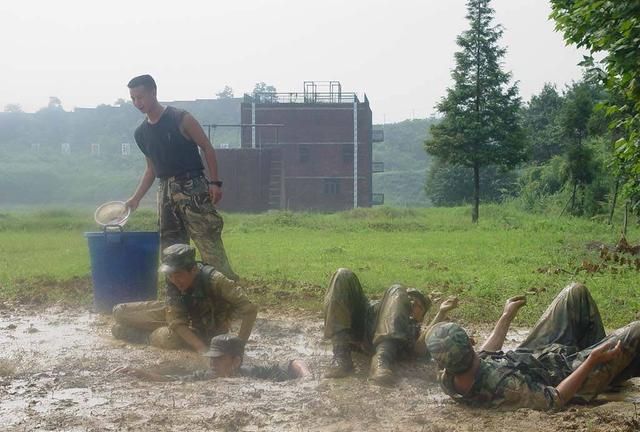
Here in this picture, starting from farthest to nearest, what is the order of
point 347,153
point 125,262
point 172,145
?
point 347,153 → point 125,262 → point 172,145

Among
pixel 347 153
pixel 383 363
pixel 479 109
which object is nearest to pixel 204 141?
pixel 383 363

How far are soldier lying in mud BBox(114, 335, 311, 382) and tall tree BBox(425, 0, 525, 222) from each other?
95.5ft

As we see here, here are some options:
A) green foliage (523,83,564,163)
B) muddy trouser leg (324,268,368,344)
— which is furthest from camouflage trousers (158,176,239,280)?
green foliage (523,83,564,163)

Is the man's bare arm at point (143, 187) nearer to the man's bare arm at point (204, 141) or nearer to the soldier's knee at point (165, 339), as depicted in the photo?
the man's bare arm at point (204, 141)

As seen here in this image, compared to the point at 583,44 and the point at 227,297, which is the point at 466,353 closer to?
the point at 227,297

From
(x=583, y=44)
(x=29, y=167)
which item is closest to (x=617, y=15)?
(x=583, y=44)

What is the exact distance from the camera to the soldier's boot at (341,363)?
590 cm

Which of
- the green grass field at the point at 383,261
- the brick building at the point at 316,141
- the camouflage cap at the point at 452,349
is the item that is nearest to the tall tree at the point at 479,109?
the green grass field at the point at 383,261

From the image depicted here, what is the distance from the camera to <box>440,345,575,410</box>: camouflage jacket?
16.1ft

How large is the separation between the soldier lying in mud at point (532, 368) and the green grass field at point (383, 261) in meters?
3.18

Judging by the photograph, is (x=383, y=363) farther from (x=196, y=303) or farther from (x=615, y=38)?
(x=615, y=38)

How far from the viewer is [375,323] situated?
6.14 m

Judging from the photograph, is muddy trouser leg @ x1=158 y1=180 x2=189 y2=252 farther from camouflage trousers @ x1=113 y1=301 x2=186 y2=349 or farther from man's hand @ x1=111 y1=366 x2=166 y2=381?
man's hand @ x1=111 y1=366 x2=166 y2=381

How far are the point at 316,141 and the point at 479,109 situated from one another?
2160 cm
